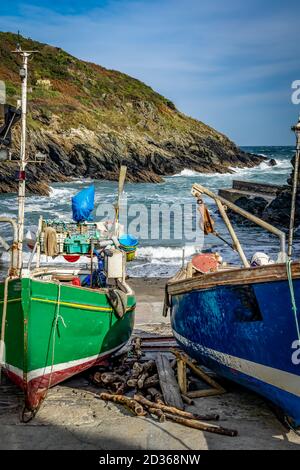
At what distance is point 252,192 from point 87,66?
55.4 meters

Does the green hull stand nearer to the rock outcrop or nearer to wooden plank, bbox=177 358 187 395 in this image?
wooden plank, bbox=177 358 187 395

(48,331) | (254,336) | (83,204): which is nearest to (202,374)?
(254,336)

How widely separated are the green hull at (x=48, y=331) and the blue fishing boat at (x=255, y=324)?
1.68m

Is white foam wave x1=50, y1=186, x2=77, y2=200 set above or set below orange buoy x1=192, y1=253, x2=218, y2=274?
above

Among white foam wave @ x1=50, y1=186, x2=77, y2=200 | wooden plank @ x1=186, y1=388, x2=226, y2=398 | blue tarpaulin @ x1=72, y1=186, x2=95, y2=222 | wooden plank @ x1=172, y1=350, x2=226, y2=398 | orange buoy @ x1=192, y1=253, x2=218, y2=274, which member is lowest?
wooden plank @ x1=186, y1=388, x2=226, y2=398

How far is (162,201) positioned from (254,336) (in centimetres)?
4026

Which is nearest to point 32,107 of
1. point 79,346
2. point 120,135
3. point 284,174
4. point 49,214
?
point 120,135

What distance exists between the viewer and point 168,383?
793 centimetres

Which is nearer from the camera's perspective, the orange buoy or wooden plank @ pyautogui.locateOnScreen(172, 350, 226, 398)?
wooden plank @ pyautogui.locateOnScreen(172, 350, 226, 398)

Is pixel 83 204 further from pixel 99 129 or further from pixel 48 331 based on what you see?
pixel 99 129

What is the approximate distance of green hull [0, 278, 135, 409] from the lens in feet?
24.2

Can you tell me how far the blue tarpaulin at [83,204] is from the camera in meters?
17.8

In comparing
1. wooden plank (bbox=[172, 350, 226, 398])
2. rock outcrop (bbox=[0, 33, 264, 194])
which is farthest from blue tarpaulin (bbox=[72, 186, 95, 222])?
rock outcrop (bbox=[0, 33, 264, 194])

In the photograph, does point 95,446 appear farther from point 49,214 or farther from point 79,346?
point 49,214
